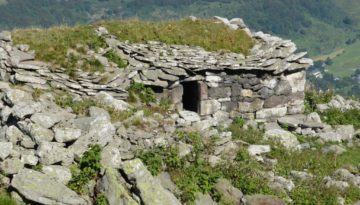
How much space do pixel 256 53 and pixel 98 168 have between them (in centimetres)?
1262

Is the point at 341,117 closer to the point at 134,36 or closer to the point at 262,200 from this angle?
the point at 134,36

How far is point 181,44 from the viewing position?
24.7 metres

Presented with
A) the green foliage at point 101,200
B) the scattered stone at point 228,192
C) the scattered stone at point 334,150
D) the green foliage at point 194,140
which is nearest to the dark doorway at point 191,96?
the scattered stone at point 334,150

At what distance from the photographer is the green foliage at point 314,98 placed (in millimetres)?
26453

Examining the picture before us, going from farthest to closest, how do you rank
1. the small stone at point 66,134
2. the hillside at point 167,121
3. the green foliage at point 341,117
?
the green foliage at point 341,117, the small stone at point 66,134, the hillside at point 167,121

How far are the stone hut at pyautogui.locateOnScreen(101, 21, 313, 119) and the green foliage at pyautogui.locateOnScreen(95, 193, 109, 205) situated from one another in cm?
924

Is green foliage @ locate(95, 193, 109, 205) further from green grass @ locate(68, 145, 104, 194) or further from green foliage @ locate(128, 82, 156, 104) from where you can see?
green foliage @ locate(128, 82, 156, 104)

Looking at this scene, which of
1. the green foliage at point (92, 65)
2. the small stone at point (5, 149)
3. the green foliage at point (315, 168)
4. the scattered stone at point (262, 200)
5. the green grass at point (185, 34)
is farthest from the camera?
the green grass at point (185, 34)

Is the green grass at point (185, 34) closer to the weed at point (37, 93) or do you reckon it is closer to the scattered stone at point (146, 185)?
the weed at point (37, 93)

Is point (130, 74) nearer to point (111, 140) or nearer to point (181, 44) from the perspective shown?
point (181, 44)

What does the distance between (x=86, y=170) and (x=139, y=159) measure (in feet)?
4.80

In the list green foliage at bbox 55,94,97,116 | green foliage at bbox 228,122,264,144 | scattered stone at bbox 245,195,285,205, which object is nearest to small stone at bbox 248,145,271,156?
green foliage at bbox 228,122,264,144

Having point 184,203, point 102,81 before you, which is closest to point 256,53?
point 102,81

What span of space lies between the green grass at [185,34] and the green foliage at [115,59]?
4.75ft
